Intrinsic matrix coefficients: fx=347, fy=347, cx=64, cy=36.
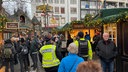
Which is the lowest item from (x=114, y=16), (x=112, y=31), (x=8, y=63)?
(x=8, y=63)

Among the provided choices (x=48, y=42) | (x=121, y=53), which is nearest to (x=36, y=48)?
(x=121, y=53)

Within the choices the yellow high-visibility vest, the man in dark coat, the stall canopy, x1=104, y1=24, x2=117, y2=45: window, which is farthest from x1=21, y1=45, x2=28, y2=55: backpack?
the yellow high-visibility vest

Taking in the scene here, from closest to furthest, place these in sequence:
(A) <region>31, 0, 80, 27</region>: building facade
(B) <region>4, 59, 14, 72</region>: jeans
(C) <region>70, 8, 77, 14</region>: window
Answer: (B) <region>4, 59, 14, 72</region>: jeans → (A) <region>31, 0, 80, 27</region>: building facade → (C) <region>70, 8, 77, 14</region>: window

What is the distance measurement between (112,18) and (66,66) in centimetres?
592

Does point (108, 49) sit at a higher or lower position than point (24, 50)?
higher

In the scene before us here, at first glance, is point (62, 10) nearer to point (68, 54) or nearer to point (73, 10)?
point (73, 10)

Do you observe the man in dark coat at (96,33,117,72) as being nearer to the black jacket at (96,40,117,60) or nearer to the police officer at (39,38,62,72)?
the black jacket at (96,40,117,60)

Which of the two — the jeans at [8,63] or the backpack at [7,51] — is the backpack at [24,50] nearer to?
the jeans at [8,63]

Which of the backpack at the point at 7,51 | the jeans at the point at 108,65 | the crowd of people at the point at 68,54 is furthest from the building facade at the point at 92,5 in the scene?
the jeans at the point at 108,65

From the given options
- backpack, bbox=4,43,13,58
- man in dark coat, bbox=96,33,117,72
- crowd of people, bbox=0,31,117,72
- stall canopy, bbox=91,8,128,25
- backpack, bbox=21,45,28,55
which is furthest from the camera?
backpack, bbox=21,45,28,55

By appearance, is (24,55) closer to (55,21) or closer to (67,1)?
(55,21)

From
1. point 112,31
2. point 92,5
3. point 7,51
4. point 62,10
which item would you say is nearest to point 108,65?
point 112,31

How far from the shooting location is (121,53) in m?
11.9

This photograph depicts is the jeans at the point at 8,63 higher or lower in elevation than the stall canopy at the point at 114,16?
lower
